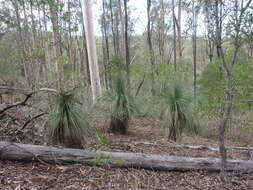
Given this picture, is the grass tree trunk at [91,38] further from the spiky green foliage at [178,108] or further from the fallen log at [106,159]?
the fallen log at [106,159]

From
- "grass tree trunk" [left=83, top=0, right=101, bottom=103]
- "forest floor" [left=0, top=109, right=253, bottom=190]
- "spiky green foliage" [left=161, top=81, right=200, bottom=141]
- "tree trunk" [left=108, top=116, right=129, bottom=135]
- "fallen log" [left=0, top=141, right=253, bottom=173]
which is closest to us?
"forest floor" [left=0, top=109, right=253, bottom=190]

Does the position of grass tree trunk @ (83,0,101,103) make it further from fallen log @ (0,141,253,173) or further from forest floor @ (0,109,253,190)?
fallen log @ (0,141,253,173)

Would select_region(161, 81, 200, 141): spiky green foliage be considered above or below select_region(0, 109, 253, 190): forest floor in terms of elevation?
above

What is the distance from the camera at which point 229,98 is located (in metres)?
2.12

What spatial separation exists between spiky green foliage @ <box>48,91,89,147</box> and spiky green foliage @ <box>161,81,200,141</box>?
5.78ft

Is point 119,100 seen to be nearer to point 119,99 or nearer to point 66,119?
point 119,99

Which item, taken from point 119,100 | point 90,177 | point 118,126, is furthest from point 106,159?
point 118,126

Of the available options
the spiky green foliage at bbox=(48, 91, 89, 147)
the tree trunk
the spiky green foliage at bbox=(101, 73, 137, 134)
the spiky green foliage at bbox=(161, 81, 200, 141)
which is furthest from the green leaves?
the spiky green foliage at bbox=(48, 91, 89, 147)

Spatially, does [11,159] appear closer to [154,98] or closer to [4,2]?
[154,98]

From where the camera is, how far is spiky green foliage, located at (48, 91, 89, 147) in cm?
212

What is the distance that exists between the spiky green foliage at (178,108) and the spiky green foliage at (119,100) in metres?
0.66

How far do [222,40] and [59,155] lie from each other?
95.0 inches

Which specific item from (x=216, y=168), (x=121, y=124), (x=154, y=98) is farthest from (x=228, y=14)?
(x=121, y=124)

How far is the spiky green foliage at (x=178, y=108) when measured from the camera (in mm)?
3345
